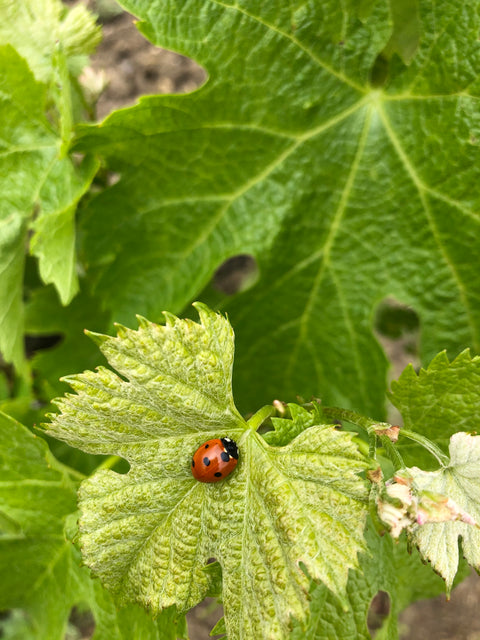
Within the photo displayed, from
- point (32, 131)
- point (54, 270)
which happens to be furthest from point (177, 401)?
point (32, 131)

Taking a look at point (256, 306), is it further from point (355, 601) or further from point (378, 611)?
point (378, 611)

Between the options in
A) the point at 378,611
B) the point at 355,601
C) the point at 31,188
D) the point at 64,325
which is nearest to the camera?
the point at 355,601

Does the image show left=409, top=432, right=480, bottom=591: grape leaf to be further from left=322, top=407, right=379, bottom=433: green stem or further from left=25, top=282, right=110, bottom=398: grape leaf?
left=25, top=282, right=110, bottom=398: grape leaf

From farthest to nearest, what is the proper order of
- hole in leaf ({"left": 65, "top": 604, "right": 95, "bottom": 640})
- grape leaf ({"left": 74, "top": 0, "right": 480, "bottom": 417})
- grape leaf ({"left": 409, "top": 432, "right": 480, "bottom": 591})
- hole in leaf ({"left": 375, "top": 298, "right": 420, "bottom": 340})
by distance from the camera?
1. hole in leaf ({"left": 65, "top": 604, "right": 95, "bottom": 640})
2. hole in leaf ({"left": 375, "top": 298, "right": 420, "bottom": 340})
3. grape leaf ({"left": 74, "top": 0, "right": 480, "bottom": 417})
4. grape leaf ({"left": 409, "top": 432, "right": 480, "bottom": 591})

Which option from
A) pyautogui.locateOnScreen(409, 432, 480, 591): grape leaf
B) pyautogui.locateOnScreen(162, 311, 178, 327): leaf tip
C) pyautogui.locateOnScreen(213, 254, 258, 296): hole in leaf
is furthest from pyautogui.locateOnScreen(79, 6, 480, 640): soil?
pyautogui.locateOnScreen(162, 311, 178, 327): leaf tip

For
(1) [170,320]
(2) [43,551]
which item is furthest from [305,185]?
(2) [43,551]

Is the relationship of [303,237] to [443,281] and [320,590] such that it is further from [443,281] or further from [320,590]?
[320,590]
